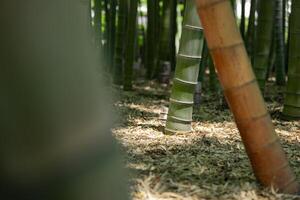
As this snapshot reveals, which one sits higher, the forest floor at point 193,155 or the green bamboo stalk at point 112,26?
the green bamboo stalk at point 112,26

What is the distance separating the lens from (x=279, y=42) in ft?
21.9

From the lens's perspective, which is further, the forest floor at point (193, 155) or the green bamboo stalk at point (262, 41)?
the green bamboo stalk at point (262, 41)

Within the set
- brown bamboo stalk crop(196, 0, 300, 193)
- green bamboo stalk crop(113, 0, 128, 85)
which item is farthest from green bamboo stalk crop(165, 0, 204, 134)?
green bamboo stalk crop(113, 0, 128, 85)

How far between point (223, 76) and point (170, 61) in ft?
19.2

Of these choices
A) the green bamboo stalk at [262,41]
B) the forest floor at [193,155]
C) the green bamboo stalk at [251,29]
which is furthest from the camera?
the green bamboo stalk at [251,29]

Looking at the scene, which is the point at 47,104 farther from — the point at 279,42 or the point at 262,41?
the point at 279,42

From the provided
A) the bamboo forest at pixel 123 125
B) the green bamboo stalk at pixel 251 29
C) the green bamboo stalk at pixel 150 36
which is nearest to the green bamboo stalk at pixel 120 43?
the green bamboo stalk at pixel 150 36

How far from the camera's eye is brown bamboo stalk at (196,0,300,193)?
1978 millimetres

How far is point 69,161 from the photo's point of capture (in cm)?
126

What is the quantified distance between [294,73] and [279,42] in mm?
2570

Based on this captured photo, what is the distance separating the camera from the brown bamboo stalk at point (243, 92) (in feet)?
6.49

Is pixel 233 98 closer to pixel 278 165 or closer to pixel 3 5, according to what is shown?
pixel 278 165

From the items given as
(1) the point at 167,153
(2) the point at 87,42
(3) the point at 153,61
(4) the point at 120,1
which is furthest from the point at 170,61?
(2) the point at 87,42

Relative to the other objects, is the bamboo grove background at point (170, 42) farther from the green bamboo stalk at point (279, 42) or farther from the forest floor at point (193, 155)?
the forest floor at point (193, 155)
